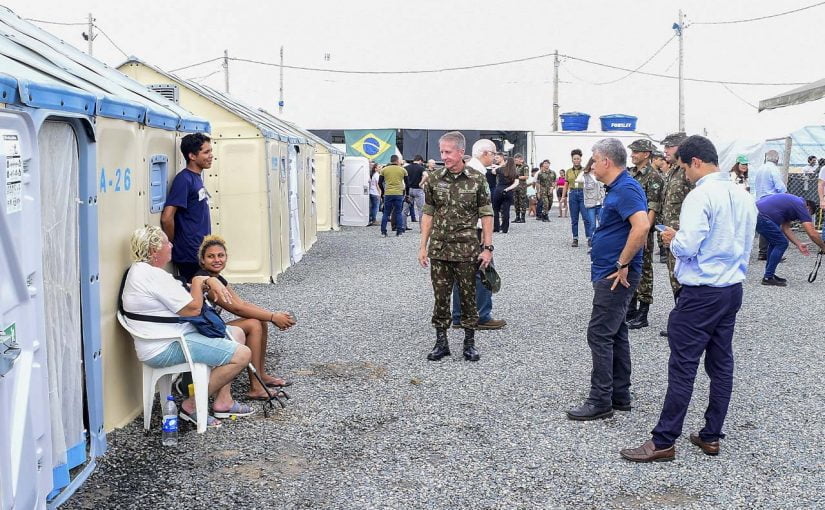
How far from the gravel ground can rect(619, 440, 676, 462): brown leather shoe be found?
0.07 metres

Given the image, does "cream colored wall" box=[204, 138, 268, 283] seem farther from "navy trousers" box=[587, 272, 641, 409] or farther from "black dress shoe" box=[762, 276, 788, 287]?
"black dress shoe" box=[762, 276, 788, 287]

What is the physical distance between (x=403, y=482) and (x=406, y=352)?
2.84 metres

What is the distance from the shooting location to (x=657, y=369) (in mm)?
6289

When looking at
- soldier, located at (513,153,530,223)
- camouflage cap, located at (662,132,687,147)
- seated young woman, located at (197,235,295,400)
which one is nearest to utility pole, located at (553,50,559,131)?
soldier, located at (513,153,530,223)

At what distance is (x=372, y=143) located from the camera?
3092 centimetres

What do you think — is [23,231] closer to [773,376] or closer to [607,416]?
[607,416]

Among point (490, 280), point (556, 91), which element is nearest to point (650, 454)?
point (490, 280)

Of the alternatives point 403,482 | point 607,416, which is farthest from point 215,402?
point 607,416

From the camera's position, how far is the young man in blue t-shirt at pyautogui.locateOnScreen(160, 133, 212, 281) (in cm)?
604

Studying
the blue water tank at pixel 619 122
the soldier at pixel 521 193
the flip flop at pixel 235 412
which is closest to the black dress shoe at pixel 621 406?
the flip flop at pixel 235 412

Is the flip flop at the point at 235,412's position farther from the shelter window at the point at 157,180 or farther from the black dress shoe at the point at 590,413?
the black dress shoe at the point at 590,413

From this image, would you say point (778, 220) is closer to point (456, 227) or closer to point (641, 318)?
point (641, 318)

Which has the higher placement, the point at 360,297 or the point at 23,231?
the point at 23,231

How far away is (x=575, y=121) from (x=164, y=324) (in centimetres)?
2592
